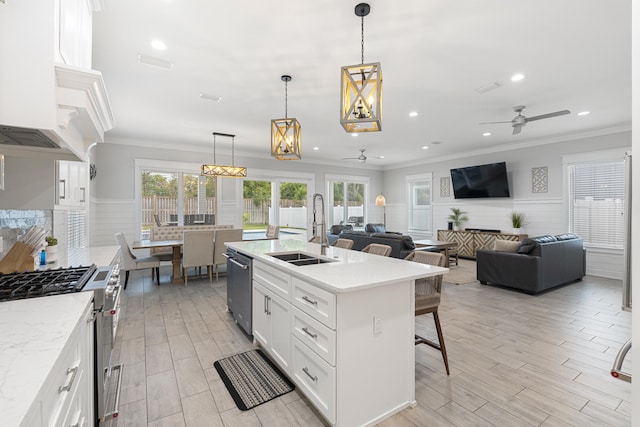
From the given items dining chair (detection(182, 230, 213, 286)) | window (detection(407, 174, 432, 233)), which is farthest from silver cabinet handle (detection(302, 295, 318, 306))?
window (detection(407, 174, 432, 233))

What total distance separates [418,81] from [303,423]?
11.9 feet

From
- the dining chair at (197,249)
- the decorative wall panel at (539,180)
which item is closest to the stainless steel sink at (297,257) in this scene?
the dining chair at (197,249)

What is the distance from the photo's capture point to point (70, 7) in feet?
5.10

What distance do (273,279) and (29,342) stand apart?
1.57m

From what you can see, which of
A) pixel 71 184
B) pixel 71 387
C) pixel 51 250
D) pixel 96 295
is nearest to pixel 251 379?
pixel 96 295

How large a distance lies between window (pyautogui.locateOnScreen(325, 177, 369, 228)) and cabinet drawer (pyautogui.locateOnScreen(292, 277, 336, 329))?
285 inches

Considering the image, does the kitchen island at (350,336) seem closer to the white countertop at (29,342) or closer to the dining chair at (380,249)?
the dining chair at (380,249)

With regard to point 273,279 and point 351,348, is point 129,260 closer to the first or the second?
point 273,279

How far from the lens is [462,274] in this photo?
5898mm

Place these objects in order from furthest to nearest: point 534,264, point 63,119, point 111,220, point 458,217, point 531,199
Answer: point 458,217 → point 531,199 → point 111,220 → point 534,264 → point 63,119

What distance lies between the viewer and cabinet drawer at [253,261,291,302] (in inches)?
86.7

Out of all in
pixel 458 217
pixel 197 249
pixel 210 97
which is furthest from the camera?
pixel 458 217

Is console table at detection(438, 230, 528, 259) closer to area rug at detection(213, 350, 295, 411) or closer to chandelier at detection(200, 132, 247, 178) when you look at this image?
chandelier at detection(200, 132, 247, 178)

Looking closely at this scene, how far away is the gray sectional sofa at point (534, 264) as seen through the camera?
448 centimetres
